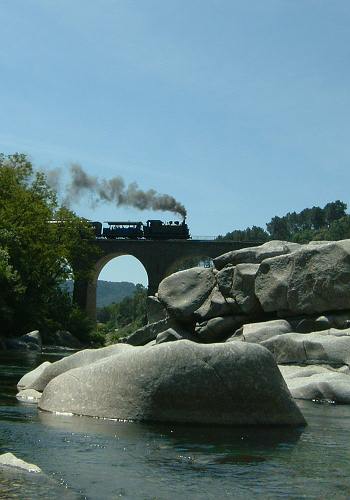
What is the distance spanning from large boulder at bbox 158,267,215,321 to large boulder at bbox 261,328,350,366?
830cm

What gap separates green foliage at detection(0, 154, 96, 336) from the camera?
4591 centimetres

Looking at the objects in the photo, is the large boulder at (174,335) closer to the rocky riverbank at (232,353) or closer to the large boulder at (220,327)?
the rocky riverbank at (232,353)

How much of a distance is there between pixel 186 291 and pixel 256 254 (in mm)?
2609

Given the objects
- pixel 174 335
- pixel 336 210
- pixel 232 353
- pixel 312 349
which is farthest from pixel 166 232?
pixel 336 210

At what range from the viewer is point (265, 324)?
928 inches

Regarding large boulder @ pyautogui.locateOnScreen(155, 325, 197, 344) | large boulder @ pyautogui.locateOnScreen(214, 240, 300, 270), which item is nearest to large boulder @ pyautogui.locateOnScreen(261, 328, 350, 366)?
large boulder @ pyautogui.locateOnScreen(155, 325, 197, 344)

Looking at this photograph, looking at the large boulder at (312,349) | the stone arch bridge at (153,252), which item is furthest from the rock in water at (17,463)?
the stone arch bridge at (153,252)

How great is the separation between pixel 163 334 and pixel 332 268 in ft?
19.8

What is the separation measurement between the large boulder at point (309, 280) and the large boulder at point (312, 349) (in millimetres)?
4195

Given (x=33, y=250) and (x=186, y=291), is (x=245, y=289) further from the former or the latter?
(x=33, y=250)

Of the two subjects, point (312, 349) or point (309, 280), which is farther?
point (309, 280)

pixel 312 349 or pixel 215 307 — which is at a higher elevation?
pixel 215 307

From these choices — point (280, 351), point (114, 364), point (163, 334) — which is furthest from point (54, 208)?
point (114, 364)

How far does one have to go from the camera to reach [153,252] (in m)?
81.5
